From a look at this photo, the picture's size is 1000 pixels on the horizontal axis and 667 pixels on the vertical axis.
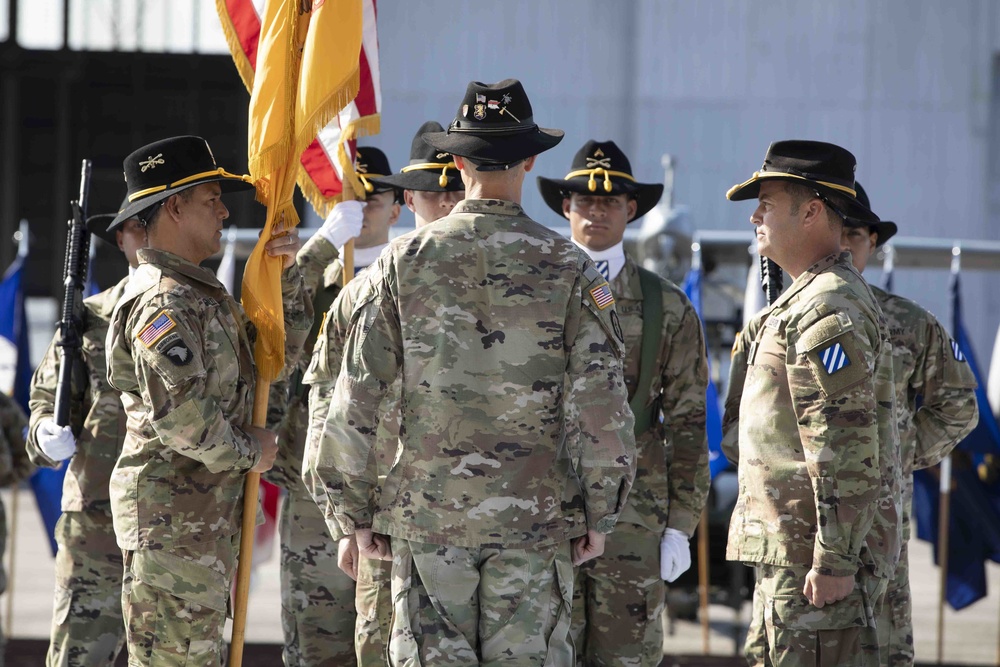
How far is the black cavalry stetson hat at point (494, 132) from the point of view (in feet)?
10.5

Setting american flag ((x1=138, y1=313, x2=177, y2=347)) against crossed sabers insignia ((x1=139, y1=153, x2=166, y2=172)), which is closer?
american flag ((x1=138, y1=313, x2=177, y2=347))

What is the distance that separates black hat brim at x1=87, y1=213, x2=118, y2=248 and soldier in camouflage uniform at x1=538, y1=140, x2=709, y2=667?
2.23m

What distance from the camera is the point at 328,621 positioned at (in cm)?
457

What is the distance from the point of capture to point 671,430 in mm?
4348

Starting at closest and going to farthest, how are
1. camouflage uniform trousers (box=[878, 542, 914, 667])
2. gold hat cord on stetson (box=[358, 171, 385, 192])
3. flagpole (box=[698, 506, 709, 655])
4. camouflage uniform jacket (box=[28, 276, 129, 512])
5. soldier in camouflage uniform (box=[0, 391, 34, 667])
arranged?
camouflage uniform trousers (box=[878, 542, 914, 667])
camouflage uniform jacket (box=[28, 276, 129, 512])
gold hat cord on stetson (box=[358, 171, 385, 192])
soldier in camouflage uniform (box=[0, 391, 34, 667])
flagpole (box=[698, 506, 709, 655])

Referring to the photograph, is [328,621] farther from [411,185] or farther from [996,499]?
[996,499]

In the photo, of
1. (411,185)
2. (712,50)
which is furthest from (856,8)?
(411,185)

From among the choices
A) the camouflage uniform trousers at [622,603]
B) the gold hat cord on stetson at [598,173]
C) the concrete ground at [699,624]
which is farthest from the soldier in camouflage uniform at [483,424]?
the concrete ground at [699,624]

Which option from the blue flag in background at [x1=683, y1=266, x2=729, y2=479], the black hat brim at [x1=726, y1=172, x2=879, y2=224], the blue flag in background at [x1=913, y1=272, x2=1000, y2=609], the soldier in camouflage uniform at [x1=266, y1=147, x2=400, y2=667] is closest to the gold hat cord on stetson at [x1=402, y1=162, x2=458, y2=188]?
the soldier in camouflage uniform at [x1=266, y1=147, x2=400, y2=667]

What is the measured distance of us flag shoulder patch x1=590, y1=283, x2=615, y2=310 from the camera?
3.20 metres

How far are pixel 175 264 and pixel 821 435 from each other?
2090 mm

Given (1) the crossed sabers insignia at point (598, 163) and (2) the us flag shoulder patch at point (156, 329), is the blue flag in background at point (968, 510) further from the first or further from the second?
(2) the us flag shoulder patch at point (156, 329)

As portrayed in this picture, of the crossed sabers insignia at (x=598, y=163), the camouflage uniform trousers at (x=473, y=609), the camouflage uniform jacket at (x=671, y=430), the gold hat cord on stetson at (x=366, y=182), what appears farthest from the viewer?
the gold hat cord on stetson at (x=366, y=182)

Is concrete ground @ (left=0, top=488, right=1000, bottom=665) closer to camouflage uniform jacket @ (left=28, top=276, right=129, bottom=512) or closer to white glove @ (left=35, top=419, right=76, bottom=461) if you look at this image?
camouflage uniform jacket @ (left=28, top=276, right=129, bottom=512)
